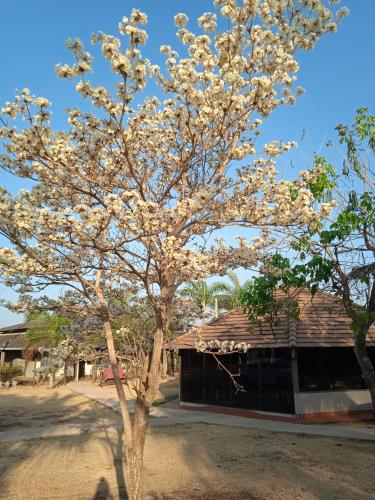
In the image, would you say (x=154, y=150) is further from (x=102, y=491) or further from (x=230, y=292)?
(x=230, y=292)

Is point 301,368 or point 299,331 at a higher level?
point 299,331

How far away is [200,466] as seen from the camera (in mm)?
8680

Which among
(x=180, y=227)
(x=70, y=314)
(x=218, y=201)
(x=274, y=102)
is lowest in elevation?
(x=70, y=314)

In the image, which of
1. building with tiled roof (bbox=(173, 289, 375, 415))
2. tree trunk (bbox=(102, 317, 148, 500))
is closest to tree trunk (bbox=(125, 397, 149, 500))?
tree trunk (bbox=(102, 317, 148, 500))

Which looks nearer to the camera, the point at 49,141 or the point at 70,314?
the point at 49,141

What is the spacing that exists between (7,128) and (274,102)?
3082mm

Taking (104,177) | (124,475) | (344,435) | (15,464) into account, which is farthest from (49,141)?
(344,435)

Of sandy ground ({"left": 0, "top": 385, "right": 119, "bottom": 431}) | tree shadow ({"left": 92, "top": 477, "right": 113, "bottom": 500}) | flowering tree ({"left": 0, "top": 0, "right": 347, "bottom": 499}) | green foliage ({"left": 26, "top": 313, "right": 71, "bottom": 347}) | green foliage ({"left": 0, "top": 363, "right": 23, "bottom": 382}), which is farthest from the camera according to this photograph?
green foliage ({"left": 0, "top": 363, "right": 23, "bottom": 382})

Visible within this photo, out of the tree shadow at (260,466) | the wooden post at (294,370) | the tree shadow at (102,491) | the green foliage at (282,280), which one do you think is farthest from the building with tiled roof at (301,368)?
the tree shadow at (102,491)

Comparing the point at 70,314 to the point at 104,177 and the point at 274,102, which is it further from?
the point at 274,102

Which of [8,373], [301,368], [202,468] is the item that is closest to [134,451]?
[202,468]

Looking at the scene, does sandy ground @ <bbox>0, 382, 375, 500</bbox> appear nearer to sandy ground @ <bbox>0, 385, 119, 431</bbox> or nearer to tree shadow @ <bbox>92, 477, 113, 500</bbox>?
tree shadow @ <bbox>92, 477, 113, 500</bbox>

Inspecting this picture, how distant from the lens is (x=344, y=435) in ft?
37.6

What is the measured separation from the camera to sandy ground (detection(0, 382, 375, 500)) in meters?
7.04
